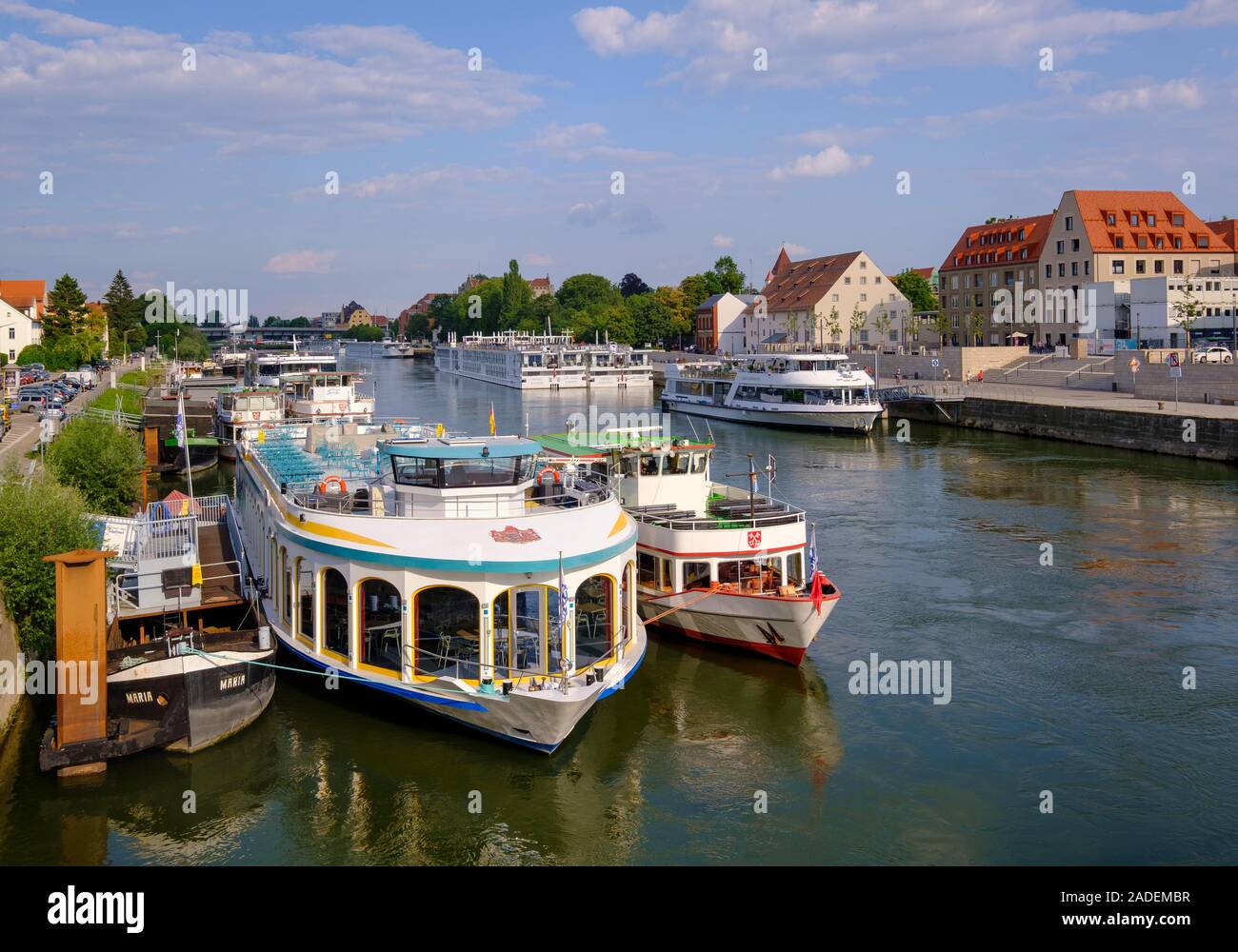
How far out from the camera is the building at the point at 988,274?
97812 mm

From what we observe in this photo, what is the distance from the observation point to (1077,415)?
55625 millimetres

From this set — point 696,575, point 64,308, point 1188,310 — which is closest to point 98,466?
point 696,575

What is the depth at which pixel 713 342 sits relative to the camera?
435ft

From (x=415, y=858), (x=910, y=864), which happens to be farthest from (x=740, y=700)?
(x=415, y=858)

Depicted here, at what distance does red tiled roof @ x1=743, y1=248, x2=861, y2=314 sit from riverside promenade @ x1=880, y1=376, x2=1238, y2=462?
3272cm

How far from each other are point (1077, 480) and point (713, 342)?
90587 millimetres

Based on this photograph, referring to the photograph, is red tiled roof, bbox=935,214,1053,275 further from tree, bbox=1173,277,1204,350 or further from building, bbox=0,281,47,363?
building, bbox=0,281,47,363

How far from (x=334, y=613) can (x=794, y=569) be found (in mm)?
9663

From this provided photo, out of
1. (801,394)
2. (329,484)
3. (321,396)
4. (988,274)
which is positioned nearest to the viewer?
(329,484)

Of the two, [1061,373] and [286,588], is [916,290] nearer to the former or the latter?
[1061,373]

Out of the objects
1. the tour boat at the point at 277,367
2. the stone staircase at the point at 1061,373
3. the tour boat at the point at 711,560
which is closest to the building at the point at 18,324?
the tour boat at the point at 277,367

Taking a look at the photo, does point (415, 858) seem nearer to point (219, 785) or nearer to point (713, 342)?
point (219, 785)

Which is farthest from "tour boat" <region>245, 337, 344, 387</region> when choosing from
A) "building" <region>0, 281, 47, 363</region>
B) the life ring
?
the life ring
